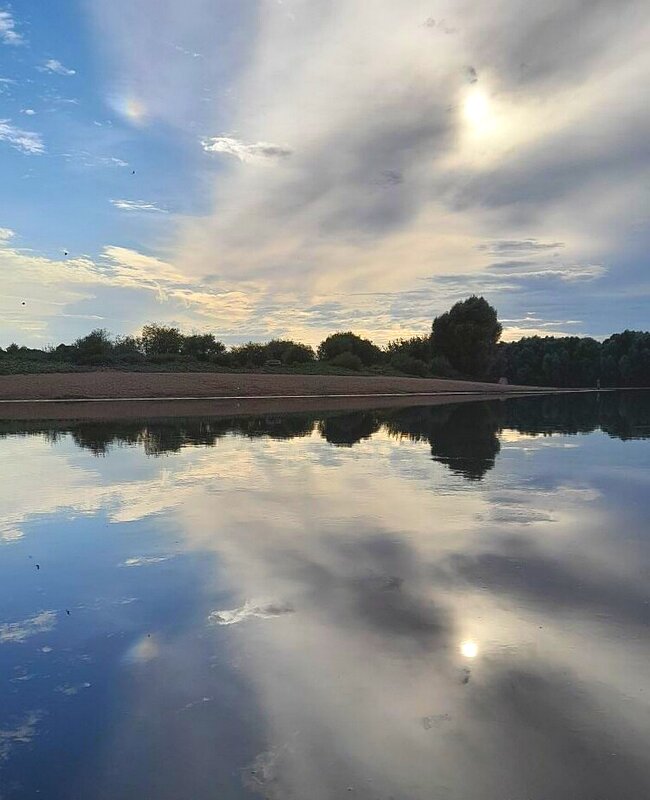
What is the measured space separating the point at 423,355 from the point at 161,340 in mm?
34844

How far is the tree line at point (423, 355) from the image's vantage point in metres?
67.9

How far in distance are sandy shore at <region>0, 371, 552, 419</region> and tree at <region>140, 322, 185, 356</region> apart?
80.2 feet

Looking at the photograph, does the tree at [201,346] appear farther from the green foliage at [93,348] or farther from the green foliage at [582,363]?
the green foliage at [582,363]

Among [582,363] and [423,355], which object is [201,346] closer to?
[423,355]

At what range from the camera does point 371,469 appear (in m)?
14.2

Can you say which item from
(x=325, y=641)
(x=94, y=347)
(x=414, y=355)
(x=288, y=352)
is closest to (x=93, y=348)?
(x=94, y=347)

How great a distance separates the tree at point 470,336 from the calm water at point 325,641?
244 ft

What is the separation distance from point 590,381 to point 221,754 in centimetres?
11565

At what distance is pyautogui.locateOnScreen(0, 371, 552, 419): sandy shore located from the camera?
34938 millimetres

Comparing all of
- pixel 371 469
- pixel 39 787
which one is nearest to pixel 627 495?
pixel 371 469

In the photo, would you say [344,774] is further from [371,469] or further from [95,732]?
[371,469]

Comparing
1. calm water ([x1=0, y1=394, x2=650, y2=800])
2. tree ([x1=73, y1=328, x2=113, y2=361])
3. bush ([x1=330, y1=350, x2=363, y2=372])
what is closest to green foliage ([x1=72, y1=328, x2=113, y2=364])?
tree ([x1=73, y1=328, x2=113, y2=361])

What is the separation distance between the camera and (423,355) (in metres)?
92.1

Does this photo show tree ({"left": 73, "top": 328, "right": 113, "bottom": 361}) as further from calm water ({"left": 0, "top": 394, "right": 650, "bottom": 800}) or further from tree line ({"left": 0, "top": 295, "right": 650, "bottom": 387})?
calm water ({"left": 0, "top": 394, "right": 650, "bottom": 800})
